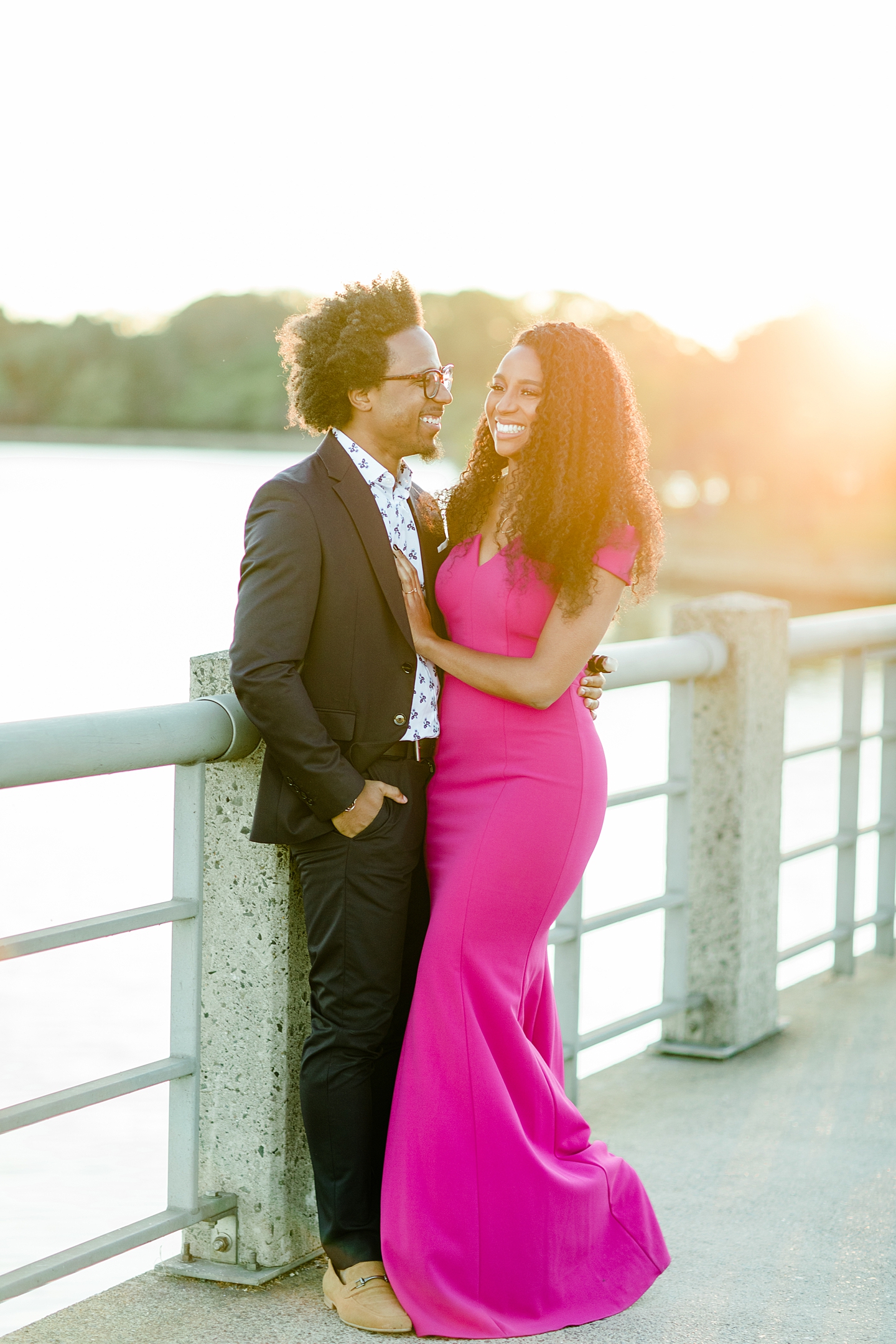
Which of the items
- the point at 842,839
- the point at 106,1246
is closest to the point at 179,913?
the point at 106,1246

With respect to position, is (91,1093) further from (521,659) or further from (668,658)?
(668,658)

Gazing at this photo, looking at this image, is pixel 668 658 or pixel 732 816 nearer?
pixel 668 658

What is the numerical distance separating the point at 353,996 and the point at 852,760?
3126mm

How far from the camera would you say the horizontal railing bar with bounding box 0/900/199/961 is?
2.47 metres

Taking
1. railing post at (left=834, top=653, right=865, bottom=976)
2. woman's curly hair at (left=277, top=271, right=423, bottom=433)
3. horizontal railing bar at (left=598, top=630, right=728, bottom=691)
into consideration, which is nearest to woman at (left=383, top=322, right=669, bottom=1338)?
woman's curly hair at (left=277, top=271, right=423, bottom=433)

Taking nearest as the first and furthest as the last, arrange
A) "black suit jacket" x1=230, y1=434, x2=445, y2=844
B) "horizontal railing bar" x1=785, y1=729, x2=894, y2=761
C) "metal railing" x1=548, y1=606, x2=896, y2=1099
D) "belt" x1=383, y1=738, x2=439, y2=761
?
"black suit jacket" x1=230, y1=434, x2=445, y2=844 → "belt" x1=383, y1=738, x2=439, y2=761 → "metal railing" x1=548, y1=606, x2=896, y2=1099 → "horizontal railing bar" x1=785, y1=729, x2=894, y2=761

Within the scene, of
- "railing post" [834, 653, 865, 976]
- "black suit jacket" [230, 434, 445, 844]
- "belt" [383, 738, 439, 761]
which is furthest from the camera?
"railing post" [834, 653, 865, 976]

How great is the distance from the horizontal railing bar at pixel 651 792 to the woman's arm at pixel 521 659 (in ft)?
3.01

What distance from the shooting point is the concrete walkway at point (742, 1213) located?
2869 millimetres

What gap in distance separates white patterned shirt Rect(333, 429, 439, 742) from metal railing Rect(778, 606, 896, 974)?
2.20 meters

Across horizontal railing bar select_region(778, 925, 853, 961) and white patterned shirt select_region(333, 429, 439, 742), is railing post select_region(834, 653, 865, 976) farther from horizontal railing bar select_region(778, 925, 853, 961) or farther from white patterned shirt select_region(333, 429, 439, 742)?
white patterned shirt select_region(333, 429, 439, 742)

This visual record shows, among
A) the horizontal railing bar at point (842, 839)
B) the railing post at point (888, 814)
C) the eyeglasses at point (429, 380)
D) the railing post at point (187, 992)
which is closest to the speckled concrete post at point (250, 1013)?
the railing post at point (187, 992)

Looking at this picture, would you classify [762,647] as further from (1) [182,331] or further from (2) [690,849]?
(1) [182,331]

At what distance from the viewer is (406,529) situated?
9.95 feet
